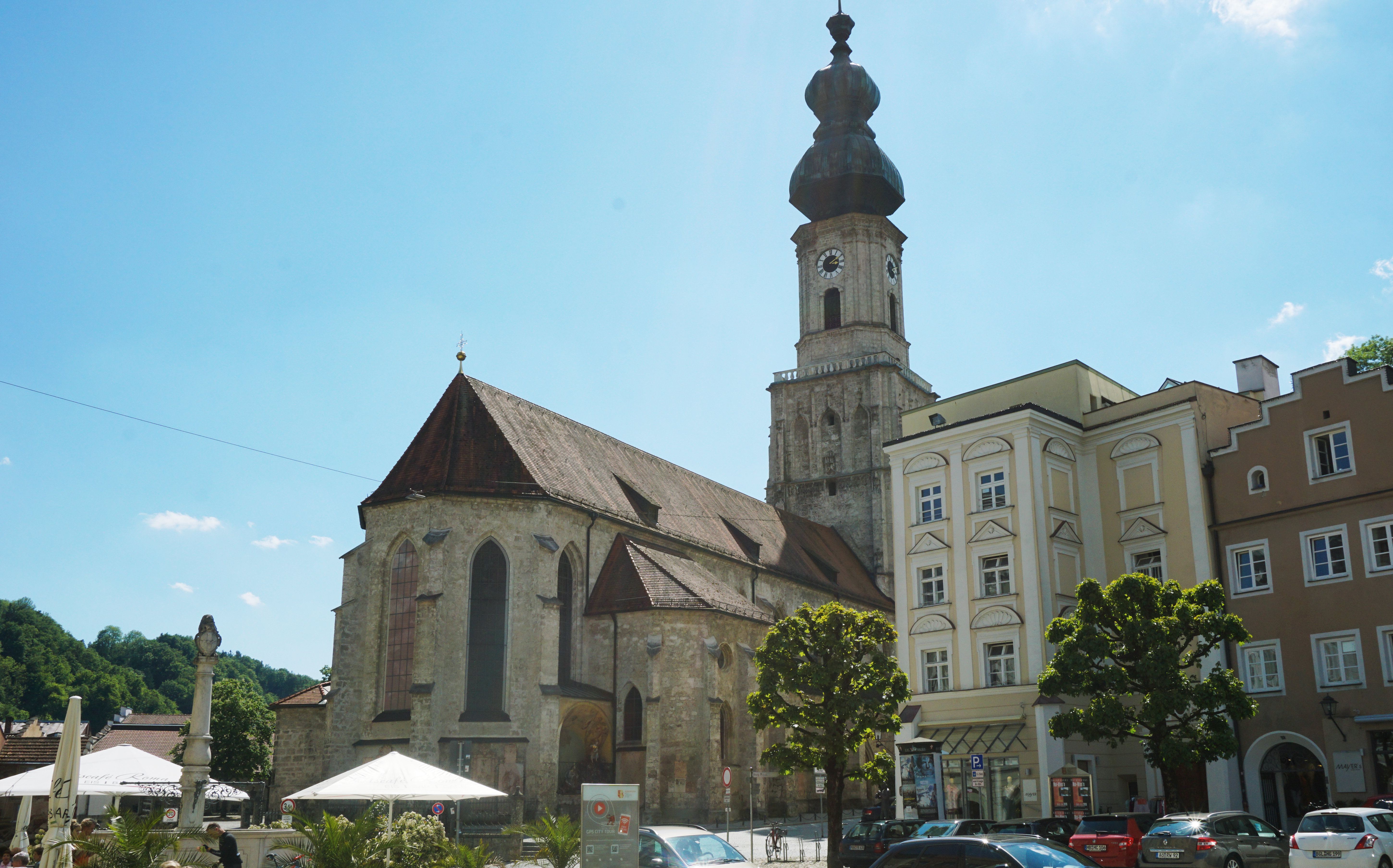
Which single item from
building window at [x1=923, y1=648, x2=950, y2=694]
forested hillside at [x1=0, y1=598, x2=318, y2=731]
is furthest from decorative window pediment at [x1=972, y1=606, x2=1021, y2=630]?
forested hillside at [x1=0, y1=598, x2=318, y2=731]

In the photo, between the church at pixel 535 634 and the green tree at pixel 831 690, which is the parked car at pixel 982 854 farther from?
the church at pixel 535 634

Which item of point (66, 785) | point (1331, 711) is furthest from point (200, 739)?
point (1331, 711)

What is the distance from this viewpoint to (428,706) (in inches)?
1371

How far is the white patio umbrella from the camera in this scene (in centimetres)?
1455

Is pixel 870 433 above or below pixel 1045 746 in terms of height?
above

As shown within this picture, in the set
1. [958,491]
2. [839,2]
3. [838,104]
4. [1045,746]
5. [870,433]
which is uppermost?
[839,2]

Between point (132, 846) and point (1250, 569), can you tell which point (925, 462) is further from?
point (132, 846)

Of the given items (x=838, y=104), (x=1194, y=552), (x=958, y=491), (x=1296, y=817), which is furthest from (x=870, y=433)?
(x=1296, y=817)

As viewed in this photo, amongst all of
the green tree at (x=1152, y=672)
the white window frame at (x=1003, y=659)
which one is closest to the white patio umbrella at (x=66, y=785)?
the green tree at (x=1152, y=672)

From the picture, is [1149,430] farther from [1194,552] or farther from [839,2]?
[839,2]

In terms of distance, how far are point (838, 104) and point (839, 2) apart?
25.5ft

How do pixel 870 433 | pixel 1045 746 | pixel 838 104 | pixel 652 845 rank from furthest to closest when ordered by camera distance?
pixel 838 104 < pixel 870 433 < pixel 1045 746 < pixel 652 845

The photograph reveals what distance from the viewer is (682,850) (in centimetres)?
1556

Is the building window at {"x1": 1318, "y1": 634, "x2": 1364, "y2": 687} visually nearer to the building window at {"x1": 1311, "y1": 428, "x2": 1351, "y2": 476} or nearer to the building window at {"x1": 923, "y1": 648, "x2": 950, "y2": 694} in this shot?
the building window at {"x1": 1311, "y1": 428, "x2": 1351, "y2": 476}
